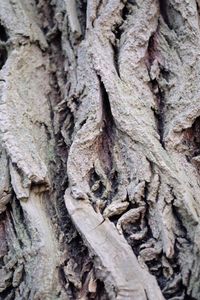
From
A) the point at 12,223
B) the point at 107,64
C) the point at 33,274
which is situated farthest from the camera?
the point at 107,64

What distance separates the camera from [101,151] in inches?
46.1

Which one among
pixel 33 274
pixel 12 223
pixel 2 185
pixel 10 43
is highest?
pixel 10 43

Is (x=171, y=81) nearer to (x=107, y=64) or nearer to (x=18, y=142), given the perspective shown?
(x=107, y=64)

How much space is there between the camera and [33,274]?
0.97 metres

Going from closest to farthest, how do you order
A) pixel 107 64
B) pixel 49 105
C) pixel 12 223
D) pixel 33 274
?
→ pixel 33 274 → pixel 12 223 → pixel 107 64 → pixel 49 105

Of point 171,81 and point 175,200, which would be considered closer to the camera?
point 175,200

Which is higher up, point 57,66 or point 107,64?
point 57,66

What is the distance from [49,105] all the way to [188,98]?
491 millimetres

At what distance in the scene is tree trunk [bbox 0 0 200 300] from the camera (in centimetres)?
96

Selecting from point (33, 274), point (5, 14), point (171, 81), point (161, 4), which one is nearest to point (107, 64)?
point (171, 81)

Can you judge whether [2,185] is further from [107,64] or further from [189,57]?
[189,57]

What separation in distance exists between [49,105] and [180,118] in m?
0.48

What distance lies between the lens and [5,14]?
144 centimetres

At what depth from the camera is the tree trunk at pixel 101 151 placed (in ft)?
3.15
